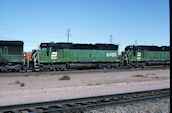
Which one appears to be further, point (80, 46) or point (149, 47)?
point (149, 47)

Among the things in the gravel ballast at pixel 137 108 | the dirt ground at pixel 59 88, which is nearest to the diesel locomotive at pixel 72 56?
the dirt ground at pixel 59 88

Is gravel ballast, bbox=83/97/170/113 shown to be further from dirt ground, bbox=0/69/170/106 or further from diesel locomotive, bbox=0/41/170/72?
diesel locomotive, bbox=0/41/170/72

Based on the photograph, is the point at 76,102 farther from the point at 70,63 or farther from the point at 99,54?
the point at 99,54

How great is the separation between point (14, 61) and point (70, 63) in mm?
7565

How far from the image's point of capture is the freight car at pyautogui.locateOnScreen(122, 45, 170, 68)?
36.1 metres

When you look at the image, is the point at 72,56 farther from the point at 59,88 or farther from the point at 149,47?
the point at 59,88

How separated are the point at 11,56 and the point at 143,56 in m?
21.4

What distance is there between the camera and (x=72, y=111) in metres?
7.35

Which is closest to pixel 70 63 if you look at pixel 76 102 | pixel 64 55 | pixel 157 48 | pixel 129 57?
pixel 64 55

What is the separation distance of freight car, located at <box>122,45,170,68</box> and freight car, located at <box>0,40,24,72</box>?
1698 centimetres

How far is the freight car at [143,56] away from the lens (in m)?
36.1

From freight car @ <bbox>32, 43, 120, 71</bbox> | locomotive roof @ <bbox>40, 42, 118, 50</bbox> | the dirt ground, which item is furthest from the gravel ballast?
locomotive roof @ <bbox>40, 42, 118, 50</bbox>

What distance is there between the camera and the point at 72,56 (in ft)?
99.5

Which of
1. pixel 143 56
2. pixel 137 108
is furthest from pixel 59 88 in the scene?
pixel 143 56
